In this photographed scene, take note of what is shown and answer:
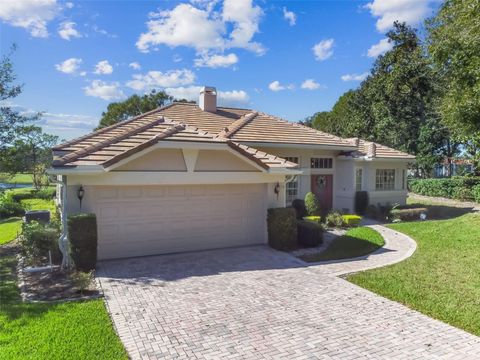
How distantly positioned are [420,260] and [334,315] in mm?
5923

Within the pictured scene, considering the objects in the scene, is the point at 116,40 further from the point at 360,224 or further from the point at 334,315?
the point at 360,224

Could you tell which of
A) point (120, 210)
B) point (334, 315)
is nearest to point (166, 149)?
point (120, 210)

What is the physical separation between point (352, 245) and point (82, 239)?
9683 millimetres

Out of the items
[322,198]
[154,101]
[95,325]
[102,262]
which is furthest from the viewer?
[154,101]

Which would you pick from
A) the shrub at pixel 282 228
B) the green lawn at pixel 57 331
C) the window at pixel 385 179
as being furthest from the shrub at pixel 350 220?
the green lawn at pixel 57 331

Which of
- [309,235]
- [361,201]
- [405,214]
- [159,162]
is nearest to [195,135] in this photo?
[159,162]

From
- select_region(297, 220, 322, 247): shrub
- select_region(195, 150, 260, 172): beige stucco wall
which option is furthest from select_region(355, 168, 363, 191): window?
select_region(195, 150, 260, 172): beige stucco wall

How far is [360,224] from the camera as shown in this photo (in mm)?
18562

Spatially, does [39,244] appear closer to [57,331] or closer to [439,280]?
[57,331]

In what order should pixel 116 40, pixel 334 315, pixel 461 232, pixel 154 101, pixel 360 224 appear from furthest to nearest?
1. pixel 154 101
2. pixel 360 224
3. pixel 461 232
4. pixel 116 40
5. pixel 334 315

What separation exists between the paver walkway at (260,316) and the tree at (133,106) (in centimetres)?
3767

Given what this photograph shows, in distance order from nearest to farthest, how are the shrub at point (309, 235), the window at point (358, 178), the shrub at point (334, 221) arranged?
the shrub at point (309, 235)
the shrub at point (334, 221)
the window at point (358, 178)

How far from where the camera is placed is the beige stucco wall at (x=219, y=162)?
11969 mm

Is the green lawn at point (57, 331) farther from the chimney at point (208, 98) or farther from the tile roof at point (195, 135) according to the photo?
the chimney at point (208, 98)
